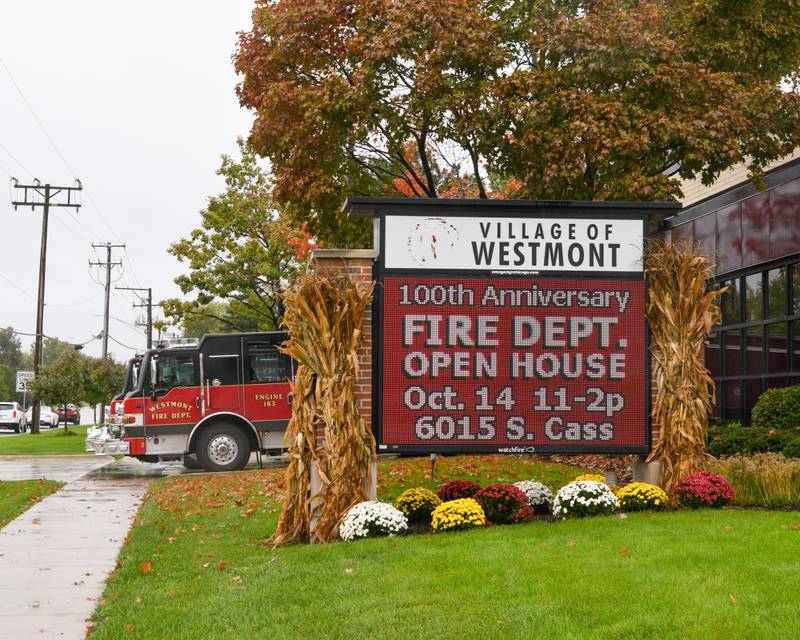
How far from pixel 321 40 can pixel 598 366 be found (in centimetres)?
976

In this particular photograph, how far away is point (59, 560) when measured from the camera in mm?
10211

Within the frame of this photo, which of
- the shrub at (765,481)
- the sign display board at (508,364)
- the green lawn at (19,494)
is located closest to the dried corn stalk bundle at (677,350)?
the sign display board at (508,364)

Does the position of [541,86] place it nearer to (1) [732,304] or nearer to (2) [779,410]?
(2) [779,410]

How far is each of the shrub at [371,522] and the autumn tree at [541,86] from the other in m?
7.13

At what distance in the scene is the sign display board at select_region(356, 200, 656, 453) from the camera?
10250 mm

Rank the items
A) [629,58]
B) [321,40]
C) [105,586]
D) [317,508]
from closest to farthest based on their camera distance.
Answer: [105,586] → [317,508] → [629,58] → [321,40]

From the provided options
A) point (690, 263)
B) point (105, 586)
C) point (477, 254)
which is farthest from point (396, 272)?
point (105, 586)

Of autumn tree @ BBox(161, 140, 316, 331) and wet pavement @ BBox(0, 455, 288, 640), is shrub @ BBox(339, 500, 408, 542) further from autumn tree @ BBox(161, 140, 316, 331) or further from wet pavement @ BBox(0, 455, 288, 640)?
autumn tree @ BBox(161, 140, 316, 331)

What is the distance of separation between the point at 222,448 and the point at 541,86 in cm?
1019

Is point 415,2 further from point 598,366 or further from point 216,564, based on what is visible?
point 216,564

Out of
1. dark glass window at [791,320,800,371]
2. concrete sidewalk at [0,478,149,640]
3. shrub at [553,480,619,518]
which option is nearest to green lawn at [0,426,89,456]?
concrete sidewalk at [0,478,149,640]

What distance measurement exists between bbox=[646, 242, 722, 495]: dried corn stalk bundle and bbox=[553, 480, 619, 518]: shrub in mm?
781

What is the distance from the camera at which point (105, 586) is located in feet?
29.0

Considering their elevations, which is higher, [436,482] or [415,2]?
[415,2]
